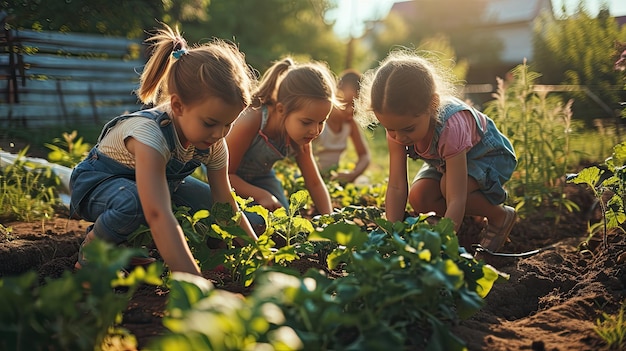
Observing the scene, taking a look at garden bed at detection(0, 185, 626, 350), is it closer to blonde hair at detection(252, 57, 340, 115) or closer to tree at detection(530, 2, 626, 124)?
blonde hair at detection(252, 57, 340, 115)

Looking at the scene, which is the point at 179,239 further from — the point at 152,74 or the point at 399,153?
the point at 399,153

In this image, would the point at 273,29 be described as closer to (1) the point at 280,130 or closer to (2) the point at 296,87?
(1) the point at 280,130

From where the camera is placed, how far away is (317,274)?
168cm

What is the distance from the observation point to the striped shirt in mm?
2348

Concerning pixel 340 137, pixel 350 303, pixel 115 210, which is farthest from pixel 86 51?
pixel 350 303

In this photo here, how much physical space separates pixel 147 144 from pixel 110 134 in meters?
0.49

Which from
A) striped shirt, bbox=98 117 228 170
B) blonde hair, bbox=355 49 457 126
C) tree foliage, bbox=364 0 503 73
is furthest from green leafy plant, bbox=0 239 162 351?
tree foliage, bbox=364 0 503 73

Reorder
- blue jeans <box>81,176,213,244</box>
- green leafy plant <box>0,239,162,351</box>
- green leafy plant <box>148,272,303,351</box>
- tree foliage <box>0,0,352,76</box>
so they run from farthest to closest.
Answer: tree foliage <box>0,0,352,76</box>
blue jeans <box>81,176,213,244</box>
green leafy plant <box>0,239,162,351</box>
green leafy plant <box>148,272,303,351</box>

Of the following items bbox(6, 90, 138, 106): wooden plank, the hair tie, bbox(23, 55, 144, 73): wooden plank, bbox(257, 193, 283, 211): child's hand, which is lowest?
bbox(257, 193, 283, 211): child's hand

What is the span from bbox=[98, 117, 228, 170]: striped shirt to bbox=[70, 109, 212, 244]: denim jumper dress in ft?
0.10

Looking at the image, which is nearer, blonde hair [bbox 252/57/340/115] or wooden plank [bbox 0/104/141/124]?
blonde hair [bbox 252/57/340/115]

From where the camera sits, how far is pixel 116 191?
2.59m

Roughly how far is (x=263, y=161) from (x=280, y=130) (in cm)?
27

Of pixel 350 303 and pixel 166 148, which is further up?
pixel 166 148
